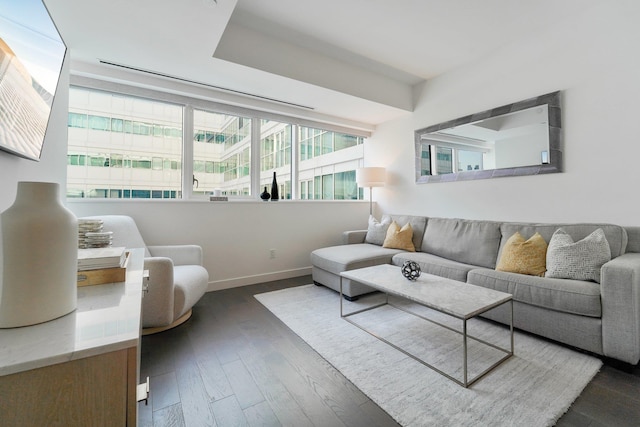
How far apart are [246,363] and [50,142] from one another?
6.30 ft

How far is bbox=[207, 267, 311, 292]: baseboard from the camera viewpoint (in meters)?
3.16

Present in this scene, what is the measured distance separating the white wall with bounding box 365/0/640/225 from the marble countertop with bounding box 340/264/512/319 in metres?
1.48

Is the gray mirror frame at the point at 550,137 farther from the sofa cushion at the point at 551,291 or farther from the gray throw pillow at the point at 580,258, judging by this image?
the sofa cushion at the point at 551,291

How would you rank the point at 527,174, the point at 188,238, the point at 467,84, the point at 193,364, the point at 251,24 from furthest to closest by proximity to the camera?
the point at 467,84, the point at 188,238, the point at 527,174, the point at 251,24, the point at 193,364

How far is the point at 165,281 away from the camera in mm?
1971

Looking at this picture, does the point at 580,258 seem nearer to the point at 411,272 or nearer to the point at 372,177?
the point at 411,272

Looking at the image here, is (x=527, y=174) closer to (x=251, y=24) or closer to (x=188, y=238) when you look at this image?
(x=251, y=24)

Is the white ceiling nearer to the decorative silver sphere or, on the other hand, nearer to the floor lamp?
the floor lamp

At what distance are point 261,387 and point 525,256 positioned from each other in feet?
7.50

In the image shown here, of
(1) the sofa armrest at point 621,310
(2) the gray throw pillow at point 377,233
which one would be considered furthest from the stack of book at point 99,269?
(2) the gray throw pillow at point 377,233

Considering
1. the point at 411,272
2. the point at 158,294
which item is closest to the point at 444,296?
the point at 411,272

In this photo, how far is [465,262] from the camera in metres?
2.89

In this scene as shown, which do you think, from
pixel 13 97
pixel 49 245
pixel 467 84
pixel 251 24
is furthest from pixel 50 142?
pixel 467 84

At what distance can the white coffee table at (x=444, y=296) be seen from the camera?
1533 mm
